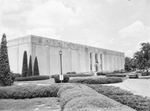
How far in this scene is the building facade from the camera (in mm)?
35969

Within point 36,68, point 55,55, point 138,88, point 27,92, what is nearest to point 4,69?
point 27,92

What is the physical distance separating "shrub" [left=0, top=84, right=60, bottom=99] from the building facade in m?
→ 22.6

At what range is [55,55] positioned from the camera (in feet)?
133

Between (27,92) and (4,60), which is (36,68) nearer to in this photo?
(4,60)

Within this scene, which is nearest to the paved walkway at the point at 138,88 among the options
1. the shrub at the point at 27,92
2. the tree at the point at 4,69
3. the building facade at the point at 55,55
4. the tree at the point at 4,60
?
the shrub at the point at 27,92

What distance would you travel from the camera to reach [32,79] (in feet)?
91.6

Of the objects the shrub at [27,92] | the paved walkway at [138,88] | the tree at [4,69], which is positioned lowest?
the paved walkway at [138,88]

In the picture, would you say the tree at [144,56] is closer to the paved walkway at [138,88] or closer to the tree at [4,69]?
the paved walkway at [138,88]

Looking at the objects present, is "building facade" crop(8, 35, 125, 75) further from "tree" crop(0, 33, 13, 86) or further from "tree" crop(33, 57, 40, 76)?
"tree" crop(0, 33, 13, 86)

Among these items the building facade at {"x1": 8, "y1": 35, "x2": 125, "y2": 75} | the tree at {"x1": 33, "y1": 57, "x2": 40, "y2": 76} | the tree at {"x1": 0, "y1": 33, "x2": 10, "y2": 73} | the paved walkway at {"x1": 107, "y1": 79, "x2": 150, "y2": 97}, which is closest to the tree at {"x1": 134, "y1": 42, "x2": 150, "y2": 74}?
the paved walkway at {"x1": 107, "y1": 79, "x2": 150, "y2": 97}

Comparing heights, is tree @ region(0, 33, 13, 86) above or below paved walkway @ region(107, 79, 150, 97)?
above

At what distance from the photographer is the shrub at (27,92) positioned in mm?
12359

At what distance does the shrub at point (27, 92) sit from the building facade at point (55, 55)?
22.6 meters

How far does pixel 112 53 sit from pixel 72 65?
24.4 m
